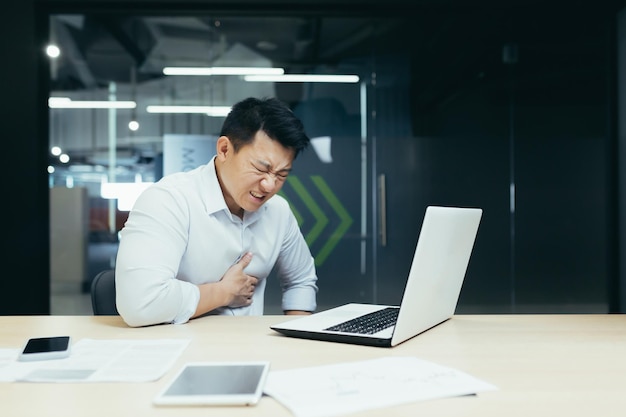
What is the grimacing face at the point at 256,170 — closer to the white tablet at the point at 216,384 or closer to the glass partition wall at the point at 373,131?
the white tablet at the point at 216,384

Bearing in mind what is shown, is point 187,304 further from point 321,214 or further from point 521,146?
point 521,146

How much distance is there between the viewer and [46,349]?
46.1 inches

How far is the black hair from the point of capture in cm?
188

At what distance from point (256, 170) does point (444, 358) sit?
37.2 inches

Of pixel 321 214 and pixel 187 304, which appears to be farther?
pixel 321 214

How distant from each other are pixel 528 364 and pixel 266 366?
0.52 metres

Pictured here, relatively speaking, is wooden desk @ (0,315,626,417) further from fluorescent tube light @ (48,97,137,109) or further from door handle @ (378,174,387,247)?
fluorescent tube light @ (48,97,137,109)

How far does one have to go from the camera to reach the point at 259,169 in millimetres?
1866

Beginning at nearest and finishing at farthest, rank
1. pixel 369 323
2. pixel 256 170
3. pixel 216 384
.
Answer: pixel 216 384, pixel 369 323, pixel 256 170

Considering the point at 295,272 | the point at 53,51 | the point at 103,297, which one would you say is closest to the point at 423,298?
the point at 295,272

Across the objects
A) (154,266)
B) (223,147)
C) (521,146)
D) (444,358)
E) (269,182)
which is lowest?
(444,358)

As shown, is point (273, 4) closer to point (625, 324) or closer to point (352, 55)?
point (352, 55)

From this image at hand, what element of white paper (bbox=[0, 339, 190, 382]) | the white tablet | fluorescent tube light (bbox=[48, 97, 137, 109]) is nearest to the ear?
white paper (bbox=[0, 339, 190, 382])

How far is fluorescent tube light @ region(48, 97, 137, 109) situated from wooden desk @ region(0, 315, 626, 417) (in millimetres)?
2779
